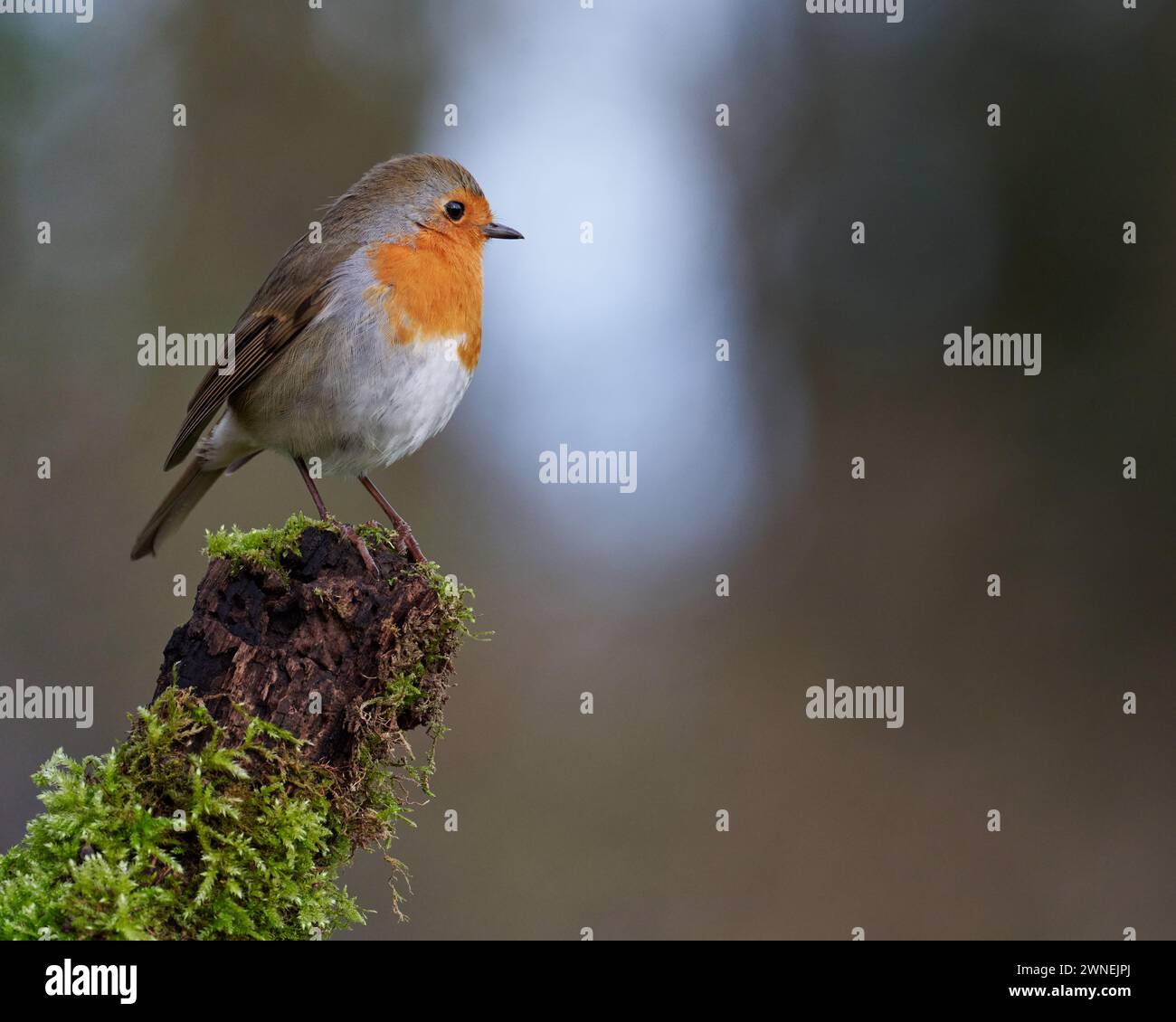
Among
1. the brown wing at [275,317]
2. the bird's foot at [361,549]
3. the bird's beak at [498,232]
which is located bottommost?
the bird's foot at [361,549]

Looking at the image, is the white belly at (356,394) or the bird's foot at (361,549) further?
the white belly at (356,394)

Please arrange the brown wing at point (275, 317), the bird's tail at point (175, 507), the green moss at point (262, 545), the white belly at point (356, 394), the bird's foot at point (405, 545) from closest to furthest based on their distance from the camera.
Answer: the green moss at point (262, 545)
the bird's foot at point (405, 545)
the white belly at point (356, 394)
the brown wing at point (275, 317)
the bird's tail at point (175, 507)

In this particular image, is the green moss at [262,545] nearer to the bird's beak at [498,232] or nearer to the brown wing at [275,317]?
the brown wing at [275,317]

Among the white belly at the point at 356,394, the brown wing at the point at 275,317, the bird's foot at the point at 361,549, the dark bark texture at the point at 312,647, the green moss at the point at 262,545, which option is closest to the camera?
the dark bark texture at the point at 312,647

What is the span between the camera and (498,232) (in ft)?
15.1

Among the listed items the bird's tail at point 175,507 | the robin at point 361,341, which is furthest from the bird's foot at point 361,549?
the bird's tail at point 175,507

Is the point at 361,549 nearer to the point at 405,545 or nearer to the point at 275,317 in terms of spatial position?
the point at 405,545

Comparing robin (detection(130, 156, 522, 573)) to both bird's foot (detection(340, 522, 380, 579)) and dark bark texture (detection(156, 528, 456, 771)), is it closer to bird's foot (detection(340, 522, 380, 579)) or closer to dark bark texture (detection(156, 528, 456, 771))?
bird's foot (detection(340, 522, 380, 579))

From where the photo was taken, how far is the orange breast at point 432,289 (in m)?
4.16

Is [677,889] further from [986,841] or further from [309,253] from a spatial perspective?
[309,253]

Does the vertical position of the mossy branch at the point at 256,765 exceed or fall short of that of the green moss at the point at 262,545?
it falls short

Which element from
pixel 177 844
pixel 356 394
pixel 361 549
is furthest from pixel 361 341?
pixel 177 844
